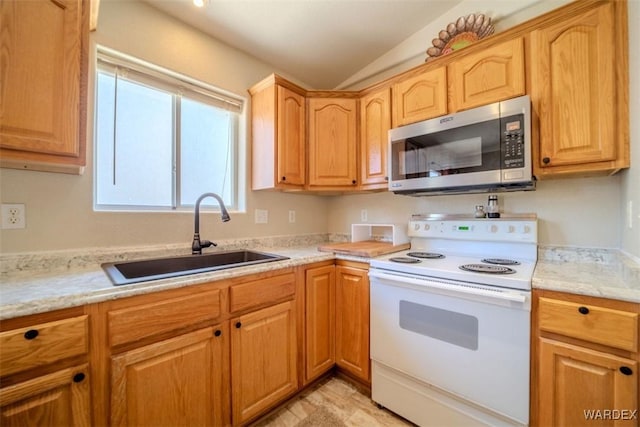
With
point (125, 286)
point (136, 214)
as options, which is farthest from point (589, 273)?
point (136, 214)

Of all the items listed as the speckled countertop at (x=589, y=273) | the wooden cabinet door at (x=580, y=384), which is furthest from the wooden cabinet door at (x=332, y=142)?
the wooden cabinet door at (x=580, y=384)

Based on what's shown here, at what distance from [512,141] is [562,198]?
55cm

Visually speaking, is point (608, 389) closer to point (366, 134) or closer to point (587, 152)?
point (587, 152)

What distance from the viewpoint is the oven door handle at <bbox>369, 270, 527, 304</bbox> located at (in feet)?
3.72

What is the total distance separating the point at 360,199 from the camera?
2512 millimetres

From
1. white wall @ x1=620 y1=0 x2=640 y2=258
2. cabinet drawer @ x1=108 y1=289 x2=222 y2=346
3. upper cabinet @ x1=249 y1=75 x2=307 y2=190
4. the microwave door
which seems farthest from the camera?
upper cabinet @ x1=249 y1=75 x2=307 y2=190

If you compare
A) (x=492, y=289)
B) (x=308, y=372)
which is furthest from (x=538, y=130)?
(x=308, y=372)

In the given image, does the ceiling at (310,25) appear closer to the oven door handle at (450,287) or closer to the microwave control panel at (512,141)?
the microwave control panel at (512,141)

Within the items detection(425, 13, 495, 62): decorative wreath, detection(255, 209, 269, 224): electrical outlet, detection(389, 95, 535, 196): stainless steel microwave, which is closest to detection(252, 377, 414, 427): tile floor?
detection(255, 209, 269, 224): electrical outlet

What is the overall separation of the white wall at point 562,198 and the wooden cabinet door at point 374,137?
336 millimetres

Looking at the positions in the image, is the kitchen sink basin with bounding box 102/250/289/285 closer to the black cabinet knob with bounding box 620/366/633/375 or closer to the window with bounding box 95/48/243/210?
the window with bounding box 95/48/243/210

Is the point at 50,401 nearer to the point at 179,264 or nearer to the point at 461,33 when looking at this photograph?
the point at 179,264

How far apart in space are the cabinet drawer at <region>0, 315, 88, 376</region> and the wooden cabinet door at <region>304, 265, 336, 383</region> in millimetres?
1079

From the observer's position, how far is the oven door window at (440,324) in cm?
127
